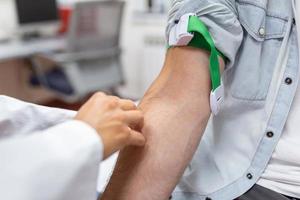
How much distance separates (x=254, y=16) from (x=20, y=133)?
1.76 feet

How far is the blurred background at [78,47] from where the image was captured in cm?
301

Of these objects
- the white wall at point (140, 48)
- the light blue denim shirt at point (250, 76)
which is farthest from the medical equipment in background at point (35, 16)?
the light blue denim shirt at point (250, 76)

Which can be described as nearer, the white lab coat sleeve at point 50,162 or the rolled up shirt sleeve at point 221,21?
the white lab coat sleeve at point 50,162

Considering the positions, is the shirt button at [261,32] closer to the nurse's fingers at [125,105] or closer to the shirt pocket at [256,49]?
the shirt pocket at [256,49]

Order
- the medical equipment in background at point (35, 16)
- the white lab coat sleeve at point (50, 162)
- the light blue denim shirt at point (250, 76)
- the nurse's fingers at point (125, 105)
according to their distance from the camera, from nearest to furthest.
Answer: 1. the white lab coat sleeve at point (50, 162)
2. the nurse's fingers at point (125, 105)
3. the light blue denim shirt at point (250, 76)
4. the medical equipment in background at point (35, 16)

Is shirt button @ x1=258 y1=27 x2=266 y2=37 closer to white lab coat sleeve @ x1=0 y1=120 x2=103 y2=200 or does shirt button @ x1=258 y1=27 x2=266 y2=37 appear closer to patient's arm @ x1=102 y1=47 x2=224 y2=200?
patient's arm @ x1=102 y1=47 x2=224 y2=200

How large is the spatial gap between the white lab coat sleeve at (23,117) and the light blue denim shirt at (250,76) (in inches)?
12.8

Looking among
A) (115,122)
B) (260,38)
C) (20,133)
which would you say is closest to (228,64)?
(260,38)

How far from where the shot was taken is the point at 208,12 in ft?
2.58

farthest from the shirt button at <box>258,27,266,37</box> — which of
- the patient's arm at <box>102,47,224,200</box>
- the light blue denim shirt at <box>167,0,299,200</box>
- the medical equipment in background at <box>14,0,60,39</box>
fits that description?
the medical equipment in background at <box>14,0,60,39</box>

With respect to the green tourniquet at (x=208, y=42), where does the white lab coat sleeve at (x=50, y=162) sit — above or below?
below

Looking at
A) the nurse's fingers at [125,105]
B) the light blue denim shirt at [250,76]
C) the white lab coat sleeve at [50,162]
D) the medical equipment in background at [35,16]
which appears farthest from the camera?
the medical equipment in background at [35,16]

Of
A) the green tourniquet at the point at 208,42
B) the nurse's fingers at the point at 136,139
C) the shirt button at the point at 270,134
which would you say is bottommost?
the shirt button at the point at 270,134

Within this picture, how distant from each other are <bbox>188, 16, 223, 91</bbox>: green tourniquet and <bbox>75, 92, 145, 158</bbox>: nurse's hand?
0.18 meters
